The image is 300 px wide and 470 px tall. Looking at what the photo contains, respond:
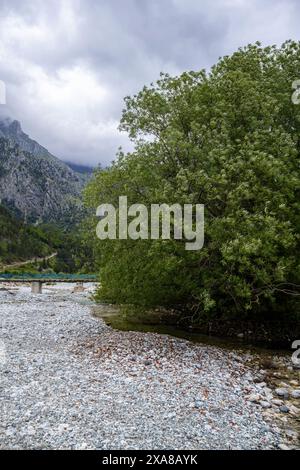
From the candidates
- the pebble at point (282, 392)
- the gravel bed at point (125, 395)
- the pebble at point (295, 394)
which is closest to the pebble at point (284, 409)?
the gravel bed at point (125, 395)

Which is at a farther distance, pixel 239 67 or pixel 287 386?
pixel 239 67

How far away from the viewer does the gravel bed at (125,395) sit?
34.4 feet

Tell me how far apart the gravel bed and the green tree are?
3.32m

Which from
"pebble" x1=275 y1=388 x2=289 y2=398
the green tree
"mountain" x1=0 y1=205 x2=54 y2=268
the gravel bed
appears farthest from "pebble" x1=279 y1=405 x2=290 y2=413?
"mountain" x1=0 y1=205 x2=54 y2=268

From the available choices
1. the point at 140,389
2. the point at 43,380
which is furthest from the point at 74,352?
the point at 140,389

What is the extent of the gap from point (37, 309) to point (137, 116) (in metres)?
18.8

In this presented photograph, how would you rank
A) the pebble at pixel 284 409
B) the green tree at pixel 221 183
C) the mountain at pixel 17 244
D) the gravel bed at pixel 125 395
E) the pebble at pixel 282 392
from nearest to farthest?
1. the gravel bed at pixel 125 395
2. the pebble at pixel 284 409
3. the pebble at pixel 282 392
4. the green tree at pixel 221 183
5. the mountain at pixel 17 244

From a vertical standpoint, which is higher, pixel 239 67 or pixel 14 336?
pixel 239 67

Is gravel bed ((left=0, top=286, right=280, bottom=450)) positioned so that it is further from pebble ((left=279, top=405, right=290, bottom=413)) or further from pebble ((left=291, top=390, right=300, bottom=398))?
pebble ((left=291, top=390, right=300, bottom=398))

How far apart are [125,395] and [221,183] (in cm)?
1045

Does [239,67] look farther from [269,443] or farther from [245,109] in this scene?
[269,443]

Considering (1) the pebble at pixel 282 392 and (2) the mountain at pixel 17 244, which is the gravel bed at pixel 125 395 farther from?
(2) the mountain at pixel 17 244

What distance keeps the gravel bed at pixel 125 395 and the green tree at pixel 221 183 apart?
10.9 ft

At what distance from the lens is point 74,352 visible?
18.8 m
